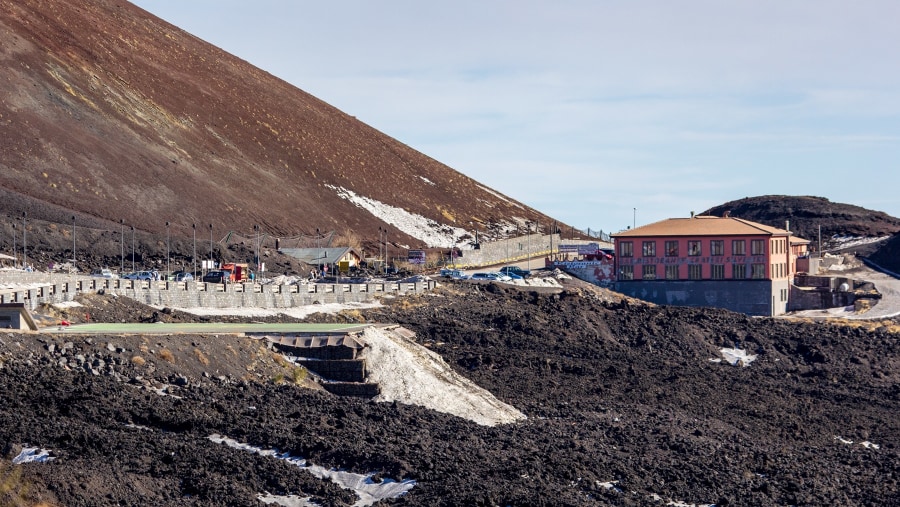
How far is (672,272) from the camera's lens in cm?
9069

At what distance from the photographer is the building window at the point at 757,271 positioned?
89.1 metres

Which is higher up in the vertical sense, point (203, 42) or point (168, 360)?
point (203, 42)

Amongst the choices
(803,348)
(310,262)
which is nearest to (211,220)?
(310,262)

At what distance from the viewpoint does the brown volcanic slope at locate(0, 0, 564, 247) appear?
11075 centimetres

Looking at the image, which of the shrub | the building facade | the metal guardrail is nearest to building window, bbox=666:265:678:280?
the building facade

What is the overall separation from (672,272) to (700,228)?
144 inches

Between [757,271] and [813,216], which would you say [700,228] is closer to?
[757,271]

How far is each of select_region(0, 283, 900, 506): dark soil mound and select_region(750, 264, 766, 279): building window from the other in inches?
1030

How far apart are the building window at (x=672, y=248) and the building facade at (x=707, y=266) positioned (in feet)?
0.22

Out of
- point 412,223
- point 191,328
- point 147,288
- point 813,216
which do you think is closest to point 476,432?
point 191,328

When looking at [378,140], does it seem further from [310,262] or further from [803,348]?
[803,348]

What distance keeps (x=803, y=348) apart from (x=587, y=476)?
134 feet

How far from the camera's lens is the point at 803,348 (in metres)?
72.8

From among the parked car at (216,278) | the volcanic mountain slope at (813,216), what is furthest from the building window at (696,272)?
the volcanic mountain slope at (813,216)
